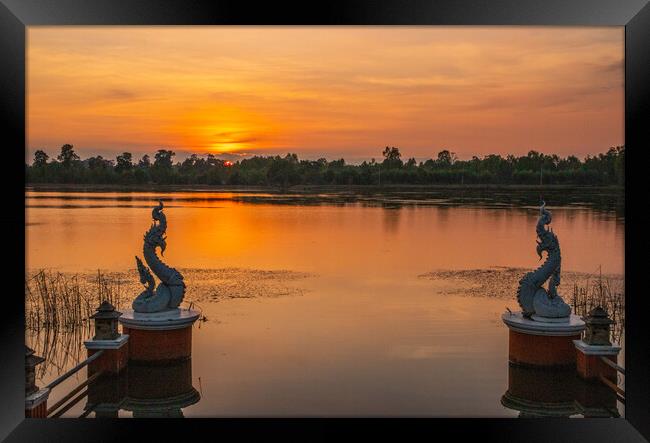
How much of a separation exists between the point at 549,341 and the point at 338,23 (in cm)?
489

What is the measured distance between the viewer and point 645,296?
4.19 metres

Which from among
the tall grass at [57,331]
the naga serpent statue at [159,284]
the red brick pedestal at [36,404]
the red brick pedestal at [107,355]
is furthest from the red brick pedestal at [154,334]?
the red brick pedestal at [36,404]

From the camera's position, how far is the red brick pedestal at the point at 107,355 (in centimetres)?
749

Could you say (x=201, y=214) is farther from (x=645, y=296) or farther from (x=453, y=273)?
(x=645, y=296)

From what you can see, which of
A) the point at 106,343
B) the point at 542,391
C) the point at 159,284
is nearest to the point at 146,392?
the point at 106,343

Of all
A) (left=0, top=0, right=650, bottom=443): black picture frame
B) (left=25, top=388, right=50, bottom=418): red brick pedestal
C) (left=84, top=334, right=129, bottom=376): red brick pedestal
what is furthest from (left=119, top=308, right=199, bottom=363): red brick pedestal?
(left=0, top=0, right=650, bottom=443): black picture frame

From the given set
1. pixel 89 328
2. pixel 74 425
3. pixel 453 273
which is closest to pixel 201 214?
pixel 453 273

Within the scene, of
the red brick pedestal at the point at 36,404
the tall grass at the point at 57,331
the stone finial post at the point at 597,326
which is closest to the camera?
the red brick pedestal at the point at 36,404

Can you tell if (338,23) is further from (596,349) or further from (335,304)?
(335,304)

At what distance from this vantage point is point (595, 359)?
7.30m

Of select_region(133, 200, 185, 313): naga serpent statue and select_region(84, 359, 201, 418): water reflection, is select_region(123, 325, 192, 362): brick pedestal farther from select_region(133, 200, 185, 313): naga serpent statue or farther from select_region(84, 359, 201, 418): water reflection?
select_region(133, 200, 185, 313): naga serpent statue

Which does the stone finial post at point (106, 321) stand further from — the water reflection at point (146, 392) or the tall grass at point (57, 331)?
the tall grass at point (57, 331)

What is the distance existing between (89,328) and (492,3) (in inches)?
346

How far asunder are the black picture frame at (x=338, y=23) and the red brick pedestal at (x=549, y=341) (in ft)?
10.7
